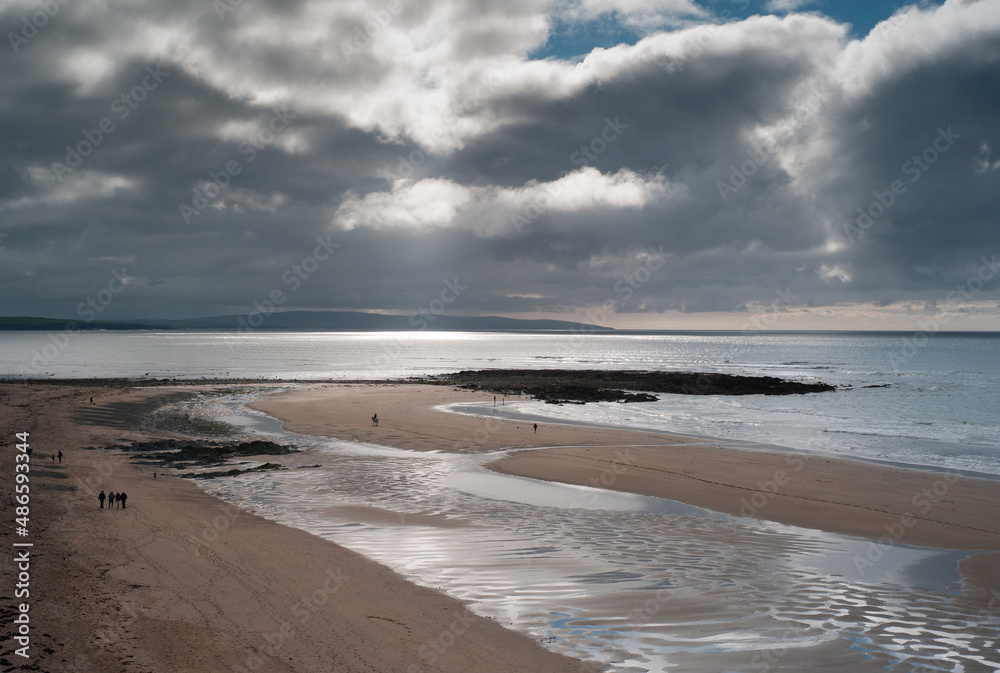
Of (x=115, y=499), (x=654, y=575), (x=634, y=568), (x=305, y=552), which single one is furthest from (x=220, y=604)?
(x=115, y=499)

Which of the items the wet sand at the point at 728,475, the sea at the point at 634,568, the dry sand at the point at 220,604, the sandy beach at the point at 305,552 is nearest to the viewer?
the dry sand at the point at 220,604

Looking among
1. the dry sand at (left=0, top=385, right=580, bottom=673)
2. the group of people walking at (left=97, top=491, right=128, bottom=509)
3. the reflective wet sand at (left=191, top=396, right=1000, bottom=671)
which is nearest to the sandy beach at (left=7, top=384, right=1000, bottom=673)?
the dry sand at (left=0, top=385, right=580, bottom=673)

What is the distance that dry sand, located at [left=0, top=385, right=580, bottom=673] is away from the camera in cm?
1005

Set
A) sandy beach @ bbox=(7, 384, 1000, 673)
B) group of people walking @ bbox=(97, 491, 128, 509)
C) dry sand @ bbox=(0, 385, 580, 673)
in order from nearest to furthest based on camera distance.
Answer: dry sand @ bbox=(0, 385, 580, 673)
sandy beach @ bbox=(7, 384, 1000, 673)
group of people walking @ bbox=(97, 491, 128, 509)

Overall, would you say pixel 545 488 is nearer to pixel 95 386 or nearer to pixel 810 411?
pixel 810 411

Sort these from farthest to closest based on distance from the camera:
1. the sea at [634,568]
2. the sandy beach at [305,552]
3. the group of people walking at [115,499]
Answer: the group of people walking at [115,499]
the sea at [634,568]
the sandy beach at [305,552]

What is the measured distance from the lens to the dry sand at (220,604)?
10055mm

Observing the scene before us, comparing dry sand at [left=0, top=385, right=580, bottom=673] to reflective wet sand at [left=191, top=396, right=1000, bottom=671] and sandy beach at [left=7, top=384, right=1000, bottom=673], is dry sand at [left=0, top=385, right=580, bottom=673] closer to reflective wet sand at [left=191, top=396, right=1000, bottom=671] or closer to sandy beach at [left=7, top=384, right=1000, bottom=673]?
sandy beach at [left=7, top=384, right=1000, bottom=673]

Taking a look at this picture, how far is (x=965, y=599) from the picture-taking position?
1341 cm

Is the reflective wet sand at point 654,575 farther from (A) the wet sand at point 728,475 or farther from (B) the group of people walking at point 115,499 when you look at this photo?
(B) the group of people walking at point 115,499

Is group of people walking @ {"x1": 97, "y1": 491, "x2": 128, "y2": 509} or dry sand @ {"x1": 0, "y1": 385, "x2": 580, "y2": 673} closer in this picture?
dry sand @ {"x1": 0, "y1": 385, "x2": 580, "y2": 673}

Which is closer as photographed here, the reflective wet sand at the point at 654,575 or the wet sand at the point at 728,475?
the reflective wet sand at the point at 654,575

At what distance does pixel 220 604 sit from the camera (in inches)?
477

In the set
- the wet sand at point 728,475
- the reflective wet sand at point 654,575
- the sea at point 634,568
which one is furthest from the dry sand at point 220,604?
the wet sand at point 728,475
